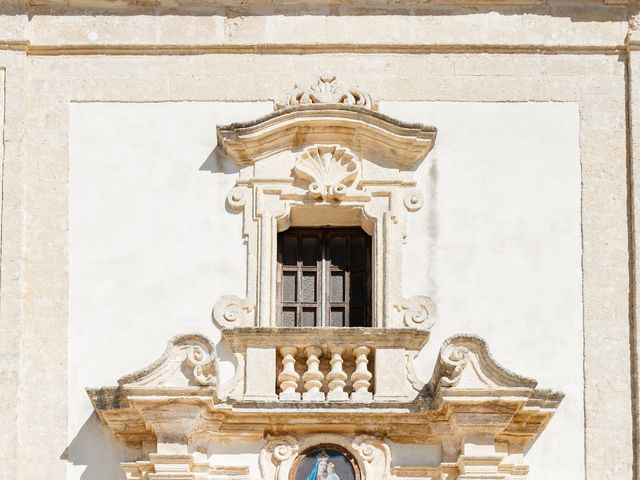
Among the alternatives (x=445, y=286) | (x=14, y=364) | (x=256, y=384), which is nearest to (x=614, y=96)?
(x=445, y=286)

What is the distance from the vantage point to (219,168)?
21.3m

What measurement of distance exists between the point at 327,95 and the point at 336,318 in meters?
1.63

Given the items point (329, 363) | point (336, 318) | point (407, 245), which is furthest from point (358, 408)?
point (407, 245)

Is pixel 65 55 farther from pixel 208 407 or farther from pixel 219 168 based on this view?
pixel 208 407

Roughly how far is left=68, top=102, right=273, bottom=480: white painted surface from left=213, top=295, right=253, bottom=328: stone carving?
73 mm

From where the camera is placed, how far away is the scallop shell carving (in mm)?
21141

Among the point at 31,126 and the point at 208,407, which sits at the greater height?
the point at 31,126

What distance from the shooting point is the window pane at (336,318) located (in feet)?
69.2

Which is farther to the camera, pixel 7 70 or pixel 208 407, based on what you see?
pixel 7 70

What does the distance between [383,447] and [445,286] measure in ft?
4.25

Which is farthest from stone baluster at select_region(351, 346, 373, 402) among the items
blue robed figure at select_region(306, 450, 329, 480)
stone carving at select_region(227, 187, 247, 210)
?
stone carving at select_region(227, 187, 247, 210)

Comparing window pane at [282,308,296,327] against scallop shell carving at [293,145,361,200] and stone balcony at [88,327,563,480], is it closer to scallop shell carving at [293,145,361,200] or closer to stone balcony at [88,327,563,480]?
stone balcony at [88,327,563,480]

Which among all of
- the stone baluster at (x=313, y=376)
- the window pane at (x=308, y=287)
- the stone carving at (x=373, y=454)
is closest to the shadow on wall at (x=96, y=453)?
the stone baluster at (x=313, y=376)

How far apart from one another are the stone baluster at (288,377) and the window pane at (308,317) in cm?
53
